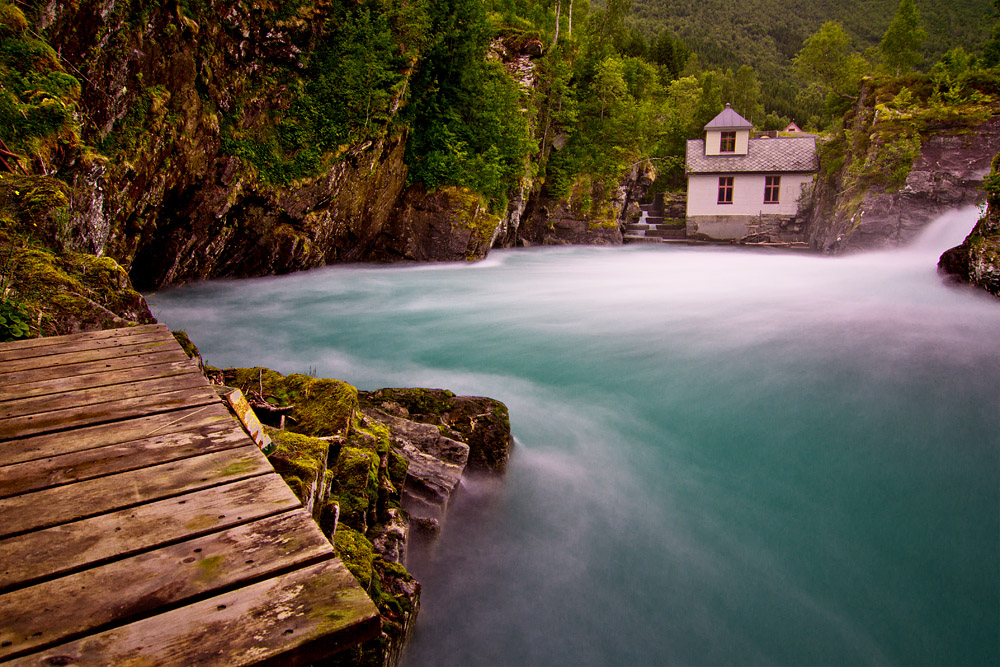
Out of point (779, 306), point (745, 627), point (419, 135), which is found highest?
point (419, 135)

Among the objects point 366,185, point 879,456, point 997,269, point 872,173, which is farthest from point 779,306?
point 872,173

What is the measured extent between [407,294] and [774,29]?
158052 mm

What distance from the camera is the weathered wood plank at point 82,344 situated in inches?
130

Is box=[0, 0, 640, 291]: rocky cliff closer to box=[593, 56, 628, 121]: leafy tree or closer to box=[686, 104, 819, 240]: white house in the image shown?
box=[593, 56, 628, 121]: leafy tree

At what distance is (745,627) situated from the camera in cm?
377

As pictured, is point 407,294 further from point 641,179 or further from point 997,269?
point 641,179

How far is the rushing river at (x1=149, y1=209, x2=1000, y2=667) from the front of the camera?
3742mm

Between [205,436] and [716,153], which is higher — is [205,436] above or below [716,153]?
below

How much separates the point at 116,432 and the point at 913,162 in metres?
24.7

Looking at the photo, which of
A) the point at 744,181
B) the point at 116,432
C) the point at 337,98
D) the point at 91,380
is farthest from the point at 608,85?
the point at 116,432

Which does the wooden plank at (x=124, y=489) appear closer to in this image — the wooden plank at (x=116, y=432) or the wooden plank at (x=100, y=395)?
the wooden plank at (x=116, y=432)

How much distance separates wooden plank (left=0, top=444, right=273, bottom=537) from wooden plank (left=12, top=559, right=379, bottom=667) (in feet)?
2.03

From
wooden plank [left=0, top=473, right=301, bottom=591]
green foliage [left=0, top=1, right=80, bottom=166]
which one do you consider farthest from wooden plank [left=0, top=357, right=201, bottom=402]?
green foliage [left=0, top=1, right=80, bottom=166]

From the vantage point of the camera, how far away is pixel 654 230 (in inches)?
1329
